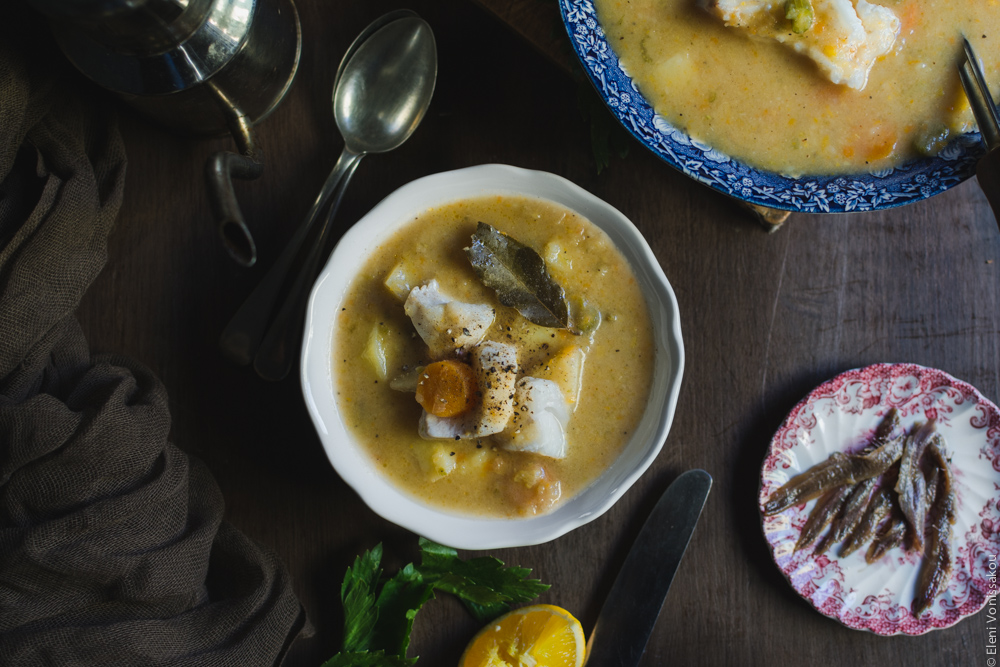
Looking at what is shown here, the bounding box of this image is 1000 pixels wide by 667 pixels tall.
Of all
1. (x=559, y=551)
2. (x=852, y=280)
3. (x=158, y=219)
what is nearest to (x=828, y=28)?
(x=852, y=280)

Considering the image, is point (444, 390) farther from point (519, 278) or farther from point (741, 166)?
point (741, 166)

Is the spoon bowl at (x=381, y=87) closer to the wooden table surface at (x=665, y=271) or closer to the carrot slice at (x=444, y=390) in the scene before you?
the wooden table surface at (x=665, y=271)

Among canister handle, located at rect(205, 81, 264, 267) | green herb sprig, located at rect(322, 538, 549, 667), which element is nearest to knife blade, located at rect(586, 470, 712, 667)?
green herb sprig, located at rect(322, 538, 549, 667)

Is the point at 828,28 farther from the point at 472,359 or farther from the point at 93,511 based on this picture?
the point at 93,511

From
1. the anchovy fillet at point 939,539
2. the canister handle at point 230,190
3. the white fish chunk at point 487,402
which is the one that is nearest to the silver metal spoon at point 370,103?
the canister handle at point 230,190

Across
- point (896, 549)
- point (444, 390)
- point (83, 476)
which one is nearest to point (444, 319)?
point (444, 390)

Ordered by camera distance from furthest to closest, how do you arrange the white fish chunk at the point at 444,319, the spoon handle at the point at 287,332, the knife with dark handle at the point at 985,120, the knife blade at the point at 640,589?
the knife blade at the point at 640,589 → the spoon handle at the point at 287,332 → the white fish chunk at the point at 444,319 → the knife with dark handle at the point at 985,120

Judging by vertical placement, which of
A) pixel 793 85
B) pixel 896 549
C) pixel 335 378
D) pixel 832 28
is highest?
pixel 832 28
